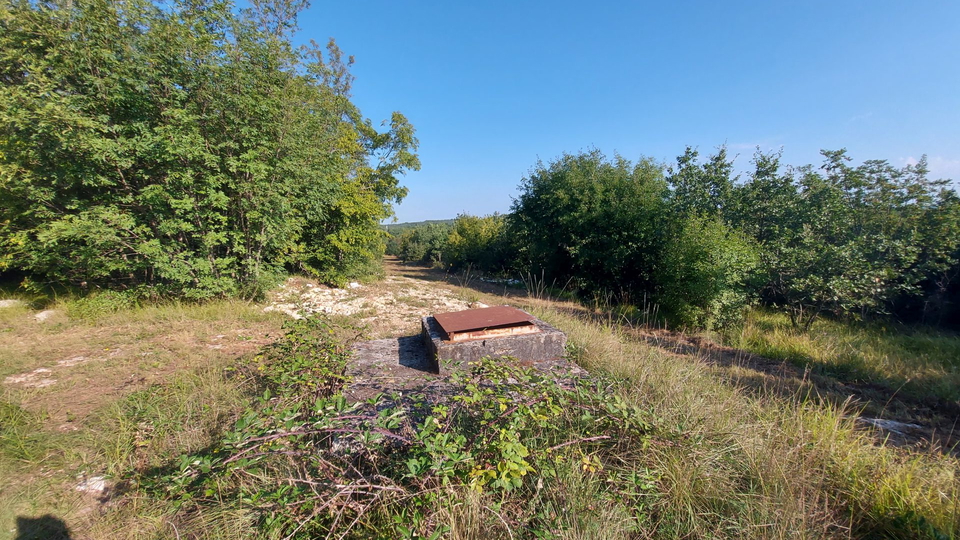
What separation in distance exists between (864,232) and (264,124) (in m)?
12.2

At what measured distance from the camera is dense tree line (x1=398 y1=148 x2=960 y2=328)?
6.30m

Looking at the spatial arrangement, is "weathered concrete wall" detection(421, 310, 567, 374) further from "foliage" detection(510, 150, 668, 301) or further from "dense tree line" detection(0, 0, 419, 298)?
"foliage" detection(510, 150, 668, 301)

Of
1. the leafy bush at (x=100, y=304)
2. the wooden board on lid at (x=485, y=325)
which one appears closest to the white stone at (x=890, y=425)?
the wooden board on lid at (x=485, y=325)

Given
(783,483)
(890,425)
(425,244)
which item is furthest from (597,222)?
(425,244)

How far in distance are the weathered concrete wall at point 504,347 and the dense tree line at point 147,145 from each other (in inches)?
181

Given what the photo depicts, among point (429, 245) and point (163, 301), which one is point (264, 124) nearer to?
point (163, 301)

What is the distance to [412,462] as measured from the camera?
1285mm

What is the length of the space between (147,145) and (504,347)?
5.81m

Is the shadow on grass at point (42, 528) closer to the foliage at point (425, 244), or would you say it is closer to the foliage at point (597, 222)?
the foliage at point (597, 222)

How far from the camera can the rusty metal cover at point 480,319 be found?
117 inches

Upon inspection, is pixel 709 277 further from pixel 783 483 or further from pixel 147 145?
pixel 147 145

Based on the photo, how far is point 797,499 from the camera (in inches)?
61.3

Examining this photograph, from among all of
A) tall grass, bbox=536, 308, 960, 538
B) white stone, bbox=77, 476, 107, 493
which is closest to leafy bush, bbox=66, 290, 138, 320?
white stone, bbox=77, 476, 107, 493

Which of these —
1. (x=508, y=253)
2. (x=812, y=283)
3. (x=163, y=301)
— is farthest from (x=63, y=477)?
(x=508, y=253)
